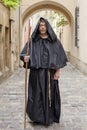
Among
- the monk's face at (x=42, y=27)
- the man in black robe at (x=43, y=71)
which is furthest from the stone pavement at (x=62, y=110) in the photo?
the monk's face at (x=42, y=27)

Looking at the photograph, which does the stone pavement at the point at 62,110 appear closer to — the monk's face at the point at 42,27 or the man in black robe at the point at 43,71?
the man in black robe at the point at 43,71

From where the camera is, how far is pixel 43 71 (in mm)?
6777

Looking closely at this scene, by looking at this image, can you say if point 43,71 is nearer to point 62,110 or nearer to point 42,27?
point 42,27

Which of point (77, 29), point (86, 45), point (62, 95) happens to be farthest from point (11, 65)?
point (62, 95)

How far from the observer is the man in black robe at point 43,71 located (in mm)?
6730

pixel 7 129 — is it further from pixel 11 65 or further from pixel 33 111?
pixel 11 65

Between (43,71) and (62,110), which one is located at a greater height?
(43,71)

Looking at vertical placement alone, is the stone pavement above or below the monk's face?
below

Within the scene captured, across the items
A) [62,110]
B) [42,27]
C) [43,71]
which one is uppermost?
[42,27]

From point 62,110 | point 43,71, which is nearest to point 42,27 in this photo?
point 43,71

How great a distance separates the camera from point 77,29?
21.7m

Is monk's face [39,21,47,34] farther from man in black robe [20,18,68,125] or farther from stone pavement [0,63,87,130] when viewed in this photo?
stone pavement [0,63,87,130]

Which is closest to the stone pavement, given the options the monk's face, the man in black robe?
the man in black robe

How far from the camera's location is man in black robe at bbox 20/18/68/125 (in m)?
6.73
